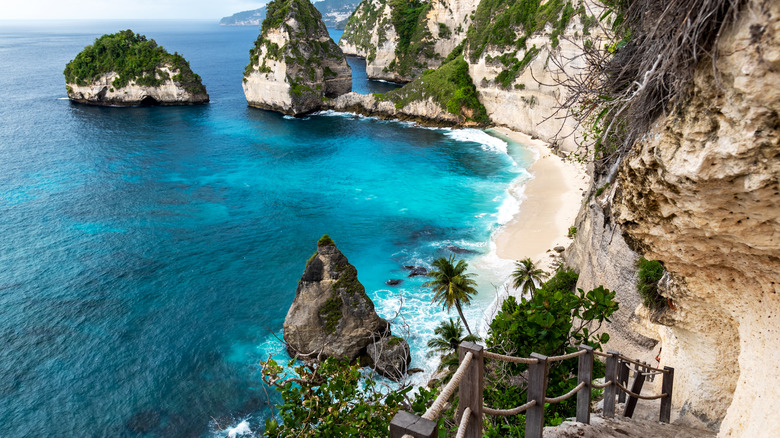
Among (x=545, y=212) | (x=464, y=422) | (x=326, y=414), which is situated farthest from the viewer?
(x=545, y=212)

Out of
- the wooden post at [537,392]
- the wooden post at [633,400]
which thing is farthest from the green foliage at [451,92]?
the wooden post at [537,392]

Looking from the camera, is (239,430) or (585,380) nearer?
(585,380)

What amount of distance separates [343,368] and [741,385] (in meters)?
7.47

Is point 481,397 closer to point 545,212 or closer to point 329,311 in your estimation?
point 329,311

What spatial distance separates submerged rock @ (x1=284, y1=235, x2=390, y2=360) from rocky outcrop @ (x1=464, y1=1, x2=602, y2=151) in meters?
38.7

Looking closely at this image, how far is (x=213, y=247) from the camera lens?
39750mm

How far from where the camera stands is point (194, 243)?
40312mm

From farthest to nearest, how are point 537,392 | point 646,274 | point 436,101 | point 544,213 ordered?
point 436,101 → point 544,213 → point 646,274 → point 537,392

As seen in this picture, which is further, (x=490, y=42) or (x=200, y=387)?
(x=490, y=42)

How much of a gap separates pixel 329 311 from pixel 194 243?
1920 centimetres

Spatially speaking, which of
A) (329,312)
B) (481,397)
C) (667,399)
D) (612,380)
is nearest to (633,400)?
(667,399)

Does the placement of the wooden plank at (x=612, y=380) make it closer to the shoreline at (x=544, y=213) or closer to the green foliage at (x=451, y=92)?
the shoreline at (x=544, y=213)

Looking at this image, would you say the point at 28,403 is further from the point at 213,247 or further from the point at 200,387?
the point at 213,247

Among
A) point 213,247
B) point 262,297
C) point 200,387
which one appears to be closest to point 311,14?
point 213,247
